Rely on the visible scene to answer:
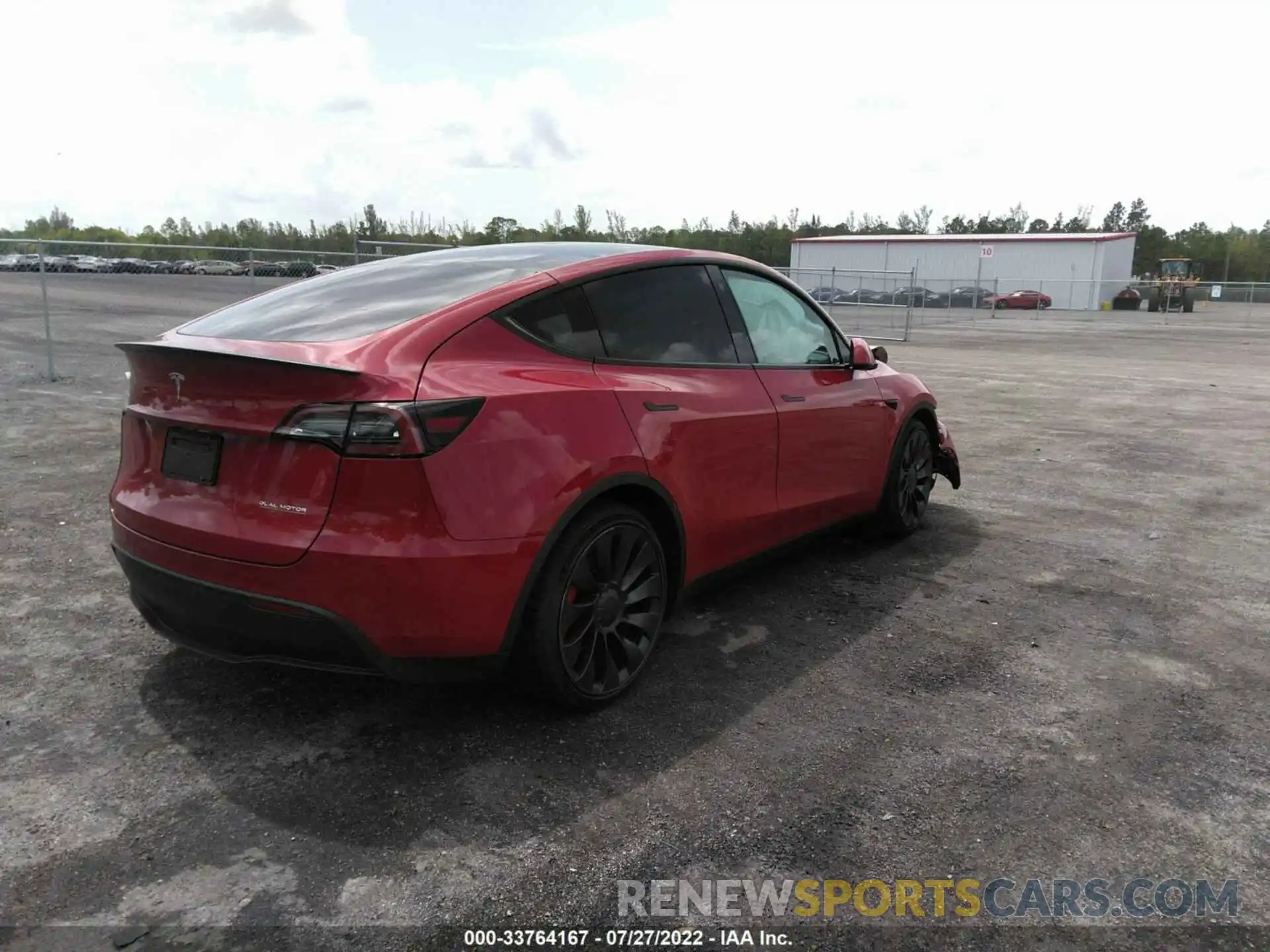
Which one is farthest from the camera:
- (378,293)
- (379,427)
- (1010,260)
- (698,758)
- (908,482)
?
(1010,260)

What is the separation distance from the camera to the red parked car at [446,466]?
2770mm

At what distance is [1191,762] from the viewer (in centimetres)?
314

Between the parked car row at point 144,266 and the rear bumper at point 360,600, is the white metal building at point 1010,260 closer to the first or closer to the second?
the parked car row at point 144,266

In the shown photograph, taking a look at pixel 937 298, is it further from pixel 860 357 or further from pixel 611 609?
pixel 611 609

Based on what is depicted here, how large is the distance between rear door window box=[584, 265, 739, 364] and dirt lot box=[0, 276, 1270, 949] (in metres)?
1.05

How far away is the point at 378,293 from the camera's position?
3432 mm

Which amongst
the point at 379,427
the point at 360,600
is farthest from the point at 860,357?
the point at 360,600

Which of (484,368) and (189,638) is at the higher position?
(484,368)

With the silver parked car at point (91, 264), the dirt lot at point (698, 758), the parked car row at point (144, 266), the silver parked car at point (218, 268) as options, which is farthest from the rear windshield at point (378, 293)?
the silver parked car at point (91, 264)

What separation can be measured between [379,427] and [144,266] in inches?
673

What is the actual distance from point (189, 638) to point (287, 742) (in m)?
0.47

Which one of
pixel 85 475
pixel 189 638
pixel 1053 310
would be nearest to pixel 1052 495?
pixel 189 638

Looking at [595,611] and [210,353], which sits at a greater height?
[210,353]

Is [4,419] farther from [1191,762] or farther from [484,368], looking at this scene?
[1191,762]
